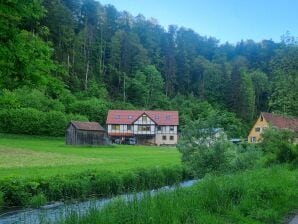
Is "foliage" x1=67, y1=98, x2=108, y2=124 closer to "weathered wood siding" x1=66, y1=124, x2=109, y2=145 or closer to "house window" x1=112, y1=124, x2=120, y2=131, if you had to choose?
"house window" x1=112, y1=124, x2=120, y2=131

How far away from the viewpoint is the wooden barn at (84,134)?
67.0m

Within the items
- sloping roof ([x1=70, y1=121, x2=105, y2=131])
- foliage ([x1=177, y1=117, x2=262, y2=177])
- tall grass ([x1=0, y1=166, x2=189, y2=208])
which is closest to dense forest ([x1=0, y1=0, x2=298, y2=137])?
sloping roof ([x1=70, y1=121, x2=105, y2=131])

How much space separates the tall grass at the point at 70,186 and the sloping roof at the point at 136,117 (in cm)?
6425

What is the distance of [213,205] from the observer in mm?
9812

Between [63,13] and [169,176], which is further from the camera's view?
[63,13]

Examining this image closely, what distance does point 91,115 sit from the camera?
3489 inches

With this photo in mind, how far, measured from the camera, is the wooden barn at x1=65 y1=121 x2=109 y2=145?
220ft

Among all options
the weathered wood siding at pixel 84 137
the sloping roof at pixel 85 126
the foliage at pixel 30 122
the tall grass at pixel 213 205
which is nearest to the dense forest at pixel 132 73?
the foliage at pixel 30 122

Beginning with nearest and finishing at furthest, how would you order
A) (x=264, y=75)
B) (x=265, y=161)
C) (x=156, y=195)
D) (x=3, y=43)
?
(x=156, y=195) → (x=3, y=43) → (x=265, y=161) → (x=264, y=75)

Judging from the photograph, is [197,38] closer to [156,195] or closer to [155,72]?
[155,72]

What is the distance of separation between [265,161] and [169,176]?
7238mm

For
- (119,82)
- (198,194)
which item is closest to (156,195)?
(198,194)

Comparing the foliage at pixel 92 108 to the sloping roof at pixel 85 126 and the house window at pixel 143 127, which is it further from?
the sloping roof at pixel 85 126

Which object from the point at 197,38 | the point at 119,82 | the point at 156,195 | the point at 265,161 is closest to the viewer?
the point at 156,195
